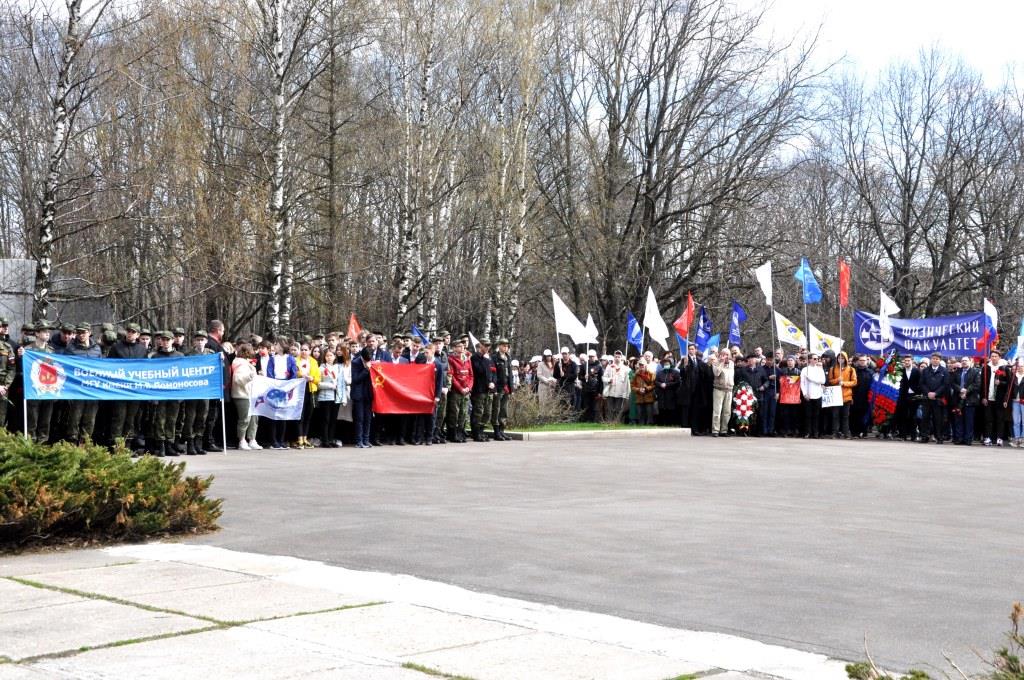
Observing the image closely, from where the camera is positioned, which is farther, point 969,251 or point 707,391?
point 969,251

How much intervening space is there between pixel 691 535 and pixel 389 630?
4461 millimetres

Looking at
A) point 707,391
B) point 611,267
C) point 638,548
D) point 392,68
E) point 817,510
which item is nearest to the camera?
point 638,548

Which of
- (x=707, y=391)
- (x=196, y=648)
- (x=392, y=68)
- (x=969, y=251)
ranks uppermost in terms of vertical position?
(x=392, y=68)

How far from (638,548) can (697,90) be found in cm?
3164

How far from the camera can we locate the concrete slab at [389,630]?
20.3 feet

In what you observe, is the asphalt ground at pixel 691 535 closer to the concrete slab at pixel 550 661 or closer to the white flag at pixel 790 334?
the concrete slab at pixel 550 661

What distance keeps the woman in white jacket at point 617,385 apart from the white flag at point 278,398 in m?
10.1

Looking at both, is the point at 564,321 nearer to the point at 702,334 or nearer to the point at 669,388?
the point at 669,388

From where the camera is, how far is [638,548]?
966 centimetres

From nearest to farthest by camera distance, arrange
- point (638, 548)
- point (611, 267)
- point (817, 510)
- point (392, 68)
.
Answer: point (638, 548) → point (817, 510) → point (392, 68) → point (611, 267)

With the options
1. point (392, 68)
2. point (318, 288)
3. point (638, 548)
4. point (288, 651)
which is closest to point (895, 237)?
point (392, 68)

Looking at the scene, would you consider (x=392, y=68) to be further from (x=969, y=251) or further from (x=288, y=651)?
(x=288, y=651)

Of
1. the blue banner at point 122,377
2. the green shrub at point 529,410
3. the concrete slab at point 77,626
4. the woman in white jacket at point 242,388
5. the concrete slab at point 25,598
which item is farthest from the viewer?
the green shrub at point 529,410

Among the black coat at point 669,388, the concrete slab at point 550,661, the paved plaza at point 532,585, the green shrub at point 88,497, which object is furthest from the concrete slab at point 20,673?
the black coat at point 669,388
